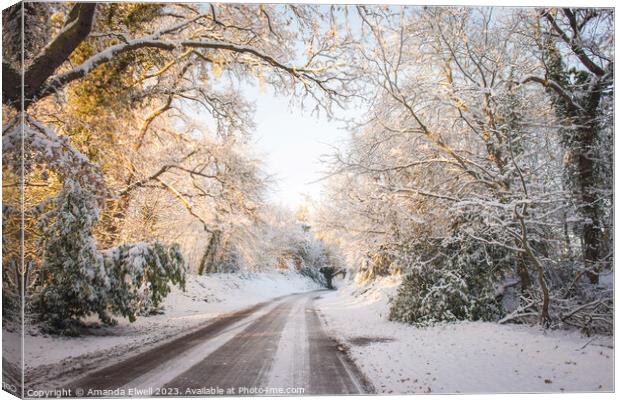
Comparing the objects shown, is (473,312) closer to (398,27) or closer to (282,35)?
(398,27)

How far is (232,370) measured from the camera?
14.8 ft

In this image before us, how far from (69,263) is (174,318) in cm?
274

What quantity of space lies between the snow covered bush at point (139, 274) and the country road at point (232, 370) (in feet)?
3.09

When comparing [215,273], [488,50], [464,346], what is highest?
[488,50]

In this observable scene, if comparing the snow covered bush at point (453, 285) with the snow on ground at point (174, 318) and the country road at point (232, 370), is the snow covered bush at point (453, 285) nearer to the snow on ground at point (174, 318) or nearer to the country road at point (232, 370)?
the country road at point (232, 370)

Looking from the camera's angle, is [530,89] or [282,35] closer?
[282,35]

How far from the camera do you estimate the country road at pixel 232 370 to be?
421 cm

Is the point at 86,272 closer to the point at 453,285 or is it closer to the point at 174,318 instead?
the point at 174,318

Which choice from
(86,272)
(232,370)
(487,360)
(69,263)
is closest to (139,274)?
(86,272)

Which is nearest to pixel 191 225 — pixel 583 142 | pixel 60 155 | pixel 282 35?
pixel 60 155

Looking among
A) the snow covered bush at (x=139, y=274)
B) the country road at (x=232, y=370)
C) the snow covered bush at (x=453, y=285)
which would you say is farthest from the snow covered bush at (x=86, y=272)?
the snow covered bush at (x=453, y=285)

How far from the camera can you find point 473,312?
264 inches

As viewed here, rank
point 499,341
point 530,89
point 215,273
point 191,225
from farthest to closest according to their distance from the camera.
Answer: point 215,273, point 191,225, point 530,89, point 499,341

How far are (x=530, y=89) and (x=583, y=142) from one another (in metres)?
1.25
